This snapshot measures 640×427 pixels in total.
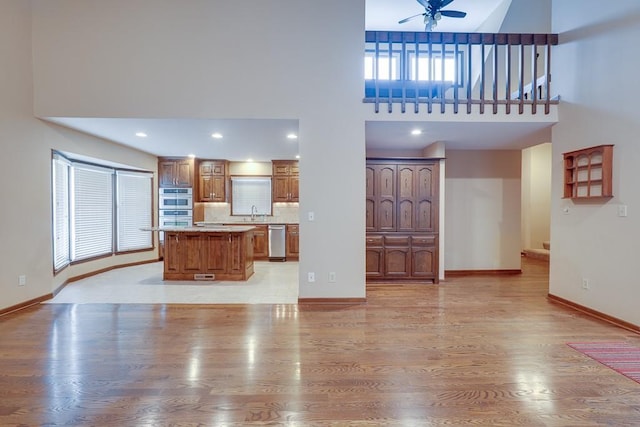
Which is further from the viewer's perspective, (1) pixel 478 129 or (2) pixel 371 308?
(1) pixel 478 129

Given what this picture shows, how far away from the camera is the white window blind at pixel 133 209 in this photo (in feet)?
21.5

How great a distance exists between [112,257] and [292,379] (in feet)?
18.5

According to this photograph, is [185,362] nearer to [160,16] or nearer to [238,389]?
[238,389]

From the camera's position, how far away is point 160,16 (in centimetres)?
395

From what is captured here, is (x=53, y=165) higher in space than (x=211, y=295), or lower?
higher

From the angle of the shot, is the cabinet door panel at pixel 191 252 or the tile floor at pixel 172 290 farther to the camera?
the cabinet door panel at pixel 191 252

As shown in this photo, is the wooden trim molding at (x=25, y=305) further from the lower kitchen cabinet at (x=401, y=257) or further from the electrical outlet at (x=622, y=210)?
the electrical outlet at (x=622, y=210)

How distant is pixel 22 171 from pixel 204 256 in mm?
2603

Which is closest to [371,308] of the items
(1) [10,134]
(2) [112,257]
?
(1) [10,134]

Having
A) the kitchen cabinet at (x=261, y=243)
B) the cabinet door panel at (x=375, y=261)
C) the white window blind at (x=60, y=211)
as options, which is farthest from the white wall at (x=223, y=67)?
the kitchen cabinet at (x=261, y=243)

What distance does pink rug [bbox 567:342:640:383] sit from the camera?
246 cm

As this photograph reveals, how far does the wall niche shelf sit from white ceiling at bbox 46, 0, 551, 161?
0.66m

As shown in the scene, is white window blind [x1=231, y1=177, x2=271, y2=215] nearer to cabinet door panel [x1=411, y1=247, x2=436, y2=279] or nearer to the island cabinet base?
the island cabinet base

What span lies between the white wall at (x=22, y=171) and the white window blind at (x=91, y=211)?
1.21 meters
